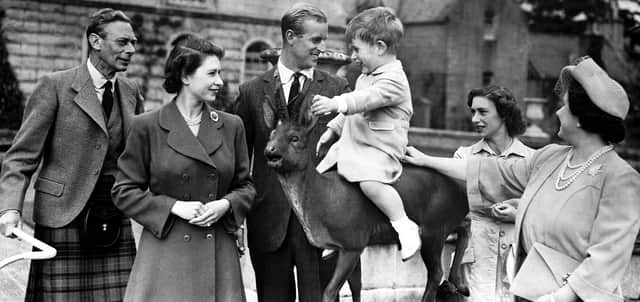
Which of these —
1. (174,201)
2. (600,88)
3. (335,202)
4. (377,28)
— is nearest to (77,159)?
(174,201)

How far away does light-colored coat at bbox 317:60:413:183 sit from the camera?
4.61m

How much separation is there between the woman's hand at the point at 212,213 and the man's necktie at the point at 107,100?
1228mm

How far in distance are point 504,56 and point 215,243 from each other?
41.8 meters

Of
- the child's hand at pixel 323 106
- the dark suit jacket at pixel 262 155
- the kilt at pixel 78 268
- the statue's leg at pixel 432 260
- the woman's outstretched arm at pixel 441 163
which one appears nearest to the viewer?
the child's hand at pixel 323 106

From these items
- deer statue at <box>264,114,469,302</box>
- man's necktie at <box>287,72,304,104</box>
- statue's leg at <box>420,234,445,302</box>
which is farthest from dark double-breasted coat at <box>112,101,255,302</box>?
statue's leg at <box>420,234,445,302</box>

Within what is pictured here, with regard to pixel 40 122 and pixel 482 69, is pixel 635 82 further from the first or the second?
pixel 40 122

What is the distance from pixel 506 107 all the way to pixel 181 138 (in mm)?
2344

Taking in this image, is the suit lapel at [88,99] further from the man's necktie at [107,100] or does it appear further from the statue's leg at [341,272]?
the statue's leg at [341,272]

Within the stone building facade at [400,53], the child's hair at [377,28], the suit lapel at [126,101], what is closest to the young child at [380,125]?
the child's hair at [377,28]

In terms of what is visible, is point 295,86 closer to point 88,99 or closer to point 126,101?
point 126,101

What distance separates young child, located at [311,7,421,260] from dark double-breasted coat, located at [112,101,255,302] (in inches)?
25.1

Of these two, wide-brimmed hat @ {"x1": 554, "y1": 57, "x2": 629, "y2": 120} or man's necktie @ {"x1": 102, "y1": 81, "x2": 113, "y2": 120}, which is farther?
man's necktie @ {"x1": 102, "y1": 81, "x2": 113, "y2": 120}

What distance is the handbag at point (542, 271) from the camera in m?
3.96

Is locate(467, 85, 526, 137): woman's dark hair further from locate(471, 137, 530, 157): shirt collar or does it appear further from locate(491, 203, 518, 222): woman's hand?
locate(491, 203, 518, 222): woman's hand
